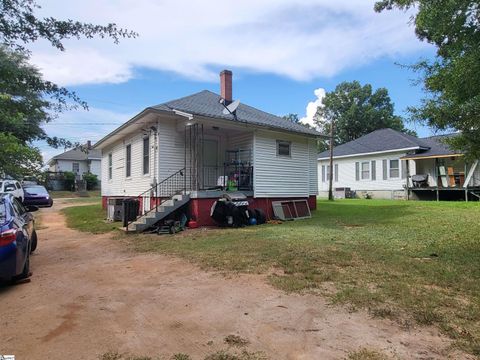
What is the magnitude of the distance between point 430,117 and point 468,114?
0.60m

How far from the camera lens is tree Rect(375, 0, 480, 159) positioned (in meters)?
5.45

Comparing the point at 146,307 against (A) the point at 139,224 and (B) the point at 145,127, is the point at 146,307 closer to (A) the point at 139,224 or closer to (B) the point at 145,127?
(A) the point at 139,224

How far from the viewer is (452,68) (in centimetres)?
564

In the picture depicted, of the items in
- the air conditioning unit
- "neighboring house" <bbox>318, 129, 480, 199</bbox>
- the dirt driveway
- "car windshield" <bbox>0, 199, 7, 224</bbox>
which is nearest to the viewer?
the dirt driveway

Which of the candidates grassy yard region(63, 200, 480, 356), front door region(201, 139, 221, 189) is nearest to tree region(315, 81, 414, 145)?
front door region(201, 139, 221, 189)

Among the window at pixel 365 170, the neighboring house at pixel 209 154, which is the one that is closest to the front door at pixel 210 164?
the neighboring house at pixel 209 154

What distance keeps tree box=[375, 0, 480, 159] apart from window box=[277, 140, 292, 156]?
864 cm

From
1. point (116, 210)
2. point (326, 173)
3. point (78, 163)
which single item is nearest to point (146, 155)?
point (116, 210)

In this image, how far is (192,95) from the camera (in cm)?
1625

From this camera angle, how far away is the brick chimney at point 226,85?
16.6 metres

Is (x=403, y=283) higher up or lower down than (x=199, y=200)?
lower down

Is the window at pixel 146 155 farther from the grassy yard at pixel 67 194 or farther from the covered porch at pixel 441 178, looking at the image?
the grassy yard at pixel 67 194

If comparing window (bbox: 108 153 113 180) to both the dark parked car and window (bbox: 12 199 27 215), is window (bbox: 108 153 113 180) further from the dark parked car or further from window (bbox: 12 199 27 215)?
window (bbox: 12 199 27 215)

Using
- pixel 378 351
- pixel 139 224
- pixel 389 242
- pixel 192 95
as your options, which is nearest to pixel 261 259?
pixel 389 242
